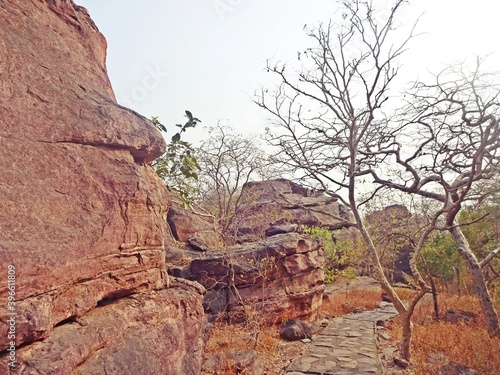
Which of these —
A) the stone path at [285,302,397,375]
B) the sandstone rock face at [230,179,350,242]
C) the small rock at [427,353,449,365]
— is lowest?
the stone path at [285,302,397,375]

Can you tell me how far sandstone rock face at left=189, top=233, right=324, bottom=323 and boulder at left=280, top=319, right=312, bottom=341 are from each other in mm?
686

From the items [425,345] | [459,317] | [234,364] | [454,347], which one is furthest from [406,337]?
[459,317]

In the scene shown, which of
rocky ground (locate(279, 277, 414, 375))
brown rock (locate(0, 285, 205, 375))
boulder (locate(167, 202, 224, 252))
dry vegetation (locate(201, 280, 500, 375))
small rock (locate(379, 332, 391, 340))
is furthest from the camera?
boulder (locate(167, 202, 224, 252))

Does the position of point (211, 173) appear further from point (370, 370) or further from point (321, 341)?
point (370, 370)

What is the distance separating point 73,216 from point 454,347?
7.54 meters

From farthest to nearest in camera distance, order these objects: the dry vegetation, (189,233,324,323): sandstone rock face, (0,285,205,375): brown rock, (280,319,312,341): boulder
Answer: (189,233,324,323): sandstone rock face < (280,319,312,341): boulder < the dry vegetation < (0,285,205,375): brown rock

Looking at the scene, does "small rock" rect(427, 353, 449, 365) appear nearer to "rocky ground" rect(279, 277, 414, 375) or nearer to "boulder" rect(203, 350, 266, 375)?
"rocky ground" rect(279, 277, 414, 375)

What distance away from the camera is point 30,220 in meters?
2.51

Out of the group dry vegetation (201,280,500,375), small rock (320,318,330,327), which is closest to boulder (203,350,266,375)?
dry vegetation (201,280,500,375)

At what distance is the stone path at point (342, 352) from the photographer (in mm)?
6383

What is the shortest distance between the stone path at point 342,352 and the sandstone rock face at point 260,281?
1.29 meters

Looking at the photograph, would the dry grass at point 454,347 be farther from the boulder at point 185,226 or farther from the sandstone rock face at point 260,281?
the boulder at point 185,226

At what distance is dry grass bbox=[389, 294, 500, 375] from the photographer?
Answer: 217 inches

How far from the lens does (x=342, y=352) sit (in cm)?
759
